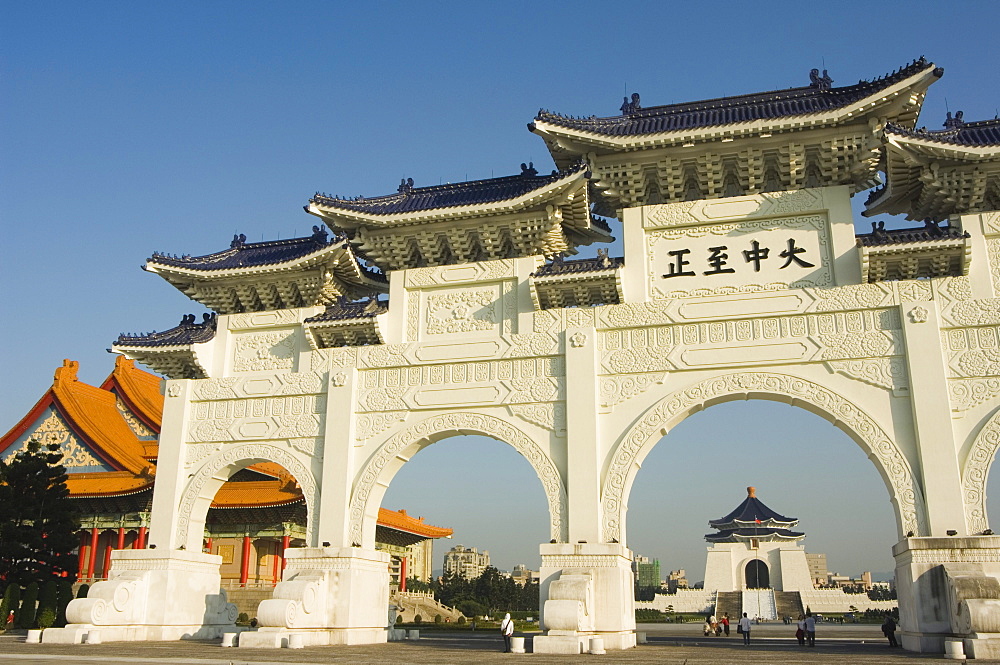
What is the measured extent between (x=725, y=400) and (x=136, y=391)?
717 inches

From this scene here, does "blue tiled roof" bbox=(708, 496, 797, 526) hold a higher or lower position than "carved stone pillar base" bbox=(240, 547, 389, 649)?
higher

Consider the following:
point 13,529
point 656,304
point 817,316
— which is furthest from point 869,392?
point 13,529

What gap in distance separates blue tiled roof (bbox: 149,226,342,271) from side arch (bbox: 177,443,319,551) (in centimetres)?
295

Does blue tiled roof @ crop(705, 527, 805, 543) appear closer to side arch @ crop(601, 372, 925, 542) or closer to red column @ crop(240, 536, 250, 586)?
red column @ crop(240, 536, 250, 586)

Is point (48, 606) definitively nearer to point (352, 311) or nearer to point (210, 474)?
point (210, 474)

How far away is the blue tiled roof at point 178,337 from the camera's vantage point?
537 inches

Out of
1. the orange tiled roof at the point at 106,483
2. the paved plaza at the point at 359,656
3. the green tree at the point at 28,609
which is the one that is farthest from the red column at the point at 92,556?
the paved plaza at the point at 359,656

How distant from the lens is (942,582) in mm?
9594

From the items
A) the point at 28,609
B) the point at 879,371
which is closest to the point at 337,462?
the point at 28,609

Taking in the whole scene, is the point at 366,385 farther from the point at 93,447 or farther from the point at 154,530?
the point at 93,447

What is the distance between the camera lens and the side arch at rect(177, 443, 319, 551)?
1284 cm

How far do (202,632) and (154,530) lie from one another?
1.73 meters

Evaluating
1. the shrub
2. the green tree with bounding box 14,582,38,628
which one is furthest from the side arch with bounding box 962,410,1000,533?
the green tree with bounding box 14,582,38,628

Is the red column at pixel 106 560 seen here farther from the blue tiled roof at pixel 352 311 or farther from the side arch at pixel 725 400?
the side arch at pixel 725 400
